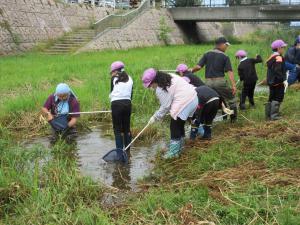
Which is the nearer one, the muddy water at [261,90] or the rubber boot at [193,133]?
the rubber boot at [193,133]

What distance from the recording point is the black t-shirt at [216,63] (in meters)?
8.94

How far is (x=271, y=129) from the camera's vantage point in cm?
762

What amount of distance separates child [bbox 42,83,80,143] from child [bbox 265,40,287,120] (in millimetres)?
3981

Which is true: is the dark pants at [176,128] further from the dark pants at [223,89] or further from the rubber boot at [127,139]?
the dark pants at [223,89]

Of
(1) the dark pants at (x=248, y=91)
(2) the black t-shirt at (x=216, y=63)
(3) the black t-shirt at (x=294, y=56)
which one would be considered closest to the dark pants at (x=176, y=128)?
(2) the black t-shirt at (x=216, y=63)

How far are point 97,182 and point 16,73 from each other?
975 centimetres

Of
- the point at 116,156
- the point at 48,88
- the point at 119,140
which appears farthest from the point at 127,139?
the point at 48,88

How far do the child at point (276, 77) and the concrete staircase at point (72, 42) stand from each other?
590 inches

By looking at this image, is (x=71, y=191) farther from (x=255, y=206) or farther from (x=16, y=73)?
(x=16, y=73)

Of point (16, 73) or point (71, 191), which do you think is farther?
point (16, 73)

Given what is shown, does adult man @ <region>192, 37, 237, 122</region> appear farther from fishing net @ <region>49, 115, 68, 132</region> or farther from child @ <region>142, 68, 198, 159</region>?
fishing net @ <region>49, 115, 68, 132</region>

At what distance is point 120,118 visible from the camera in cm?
707

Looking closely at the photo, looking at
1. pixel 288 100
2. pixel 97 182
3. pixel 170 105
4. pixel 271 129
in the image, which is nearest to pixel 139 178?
pixel 97 182

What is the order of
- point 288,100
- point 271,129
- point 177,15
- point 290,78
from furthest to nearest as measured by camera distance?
point 177,15
point 290,78
point 288,100
point 271,129
